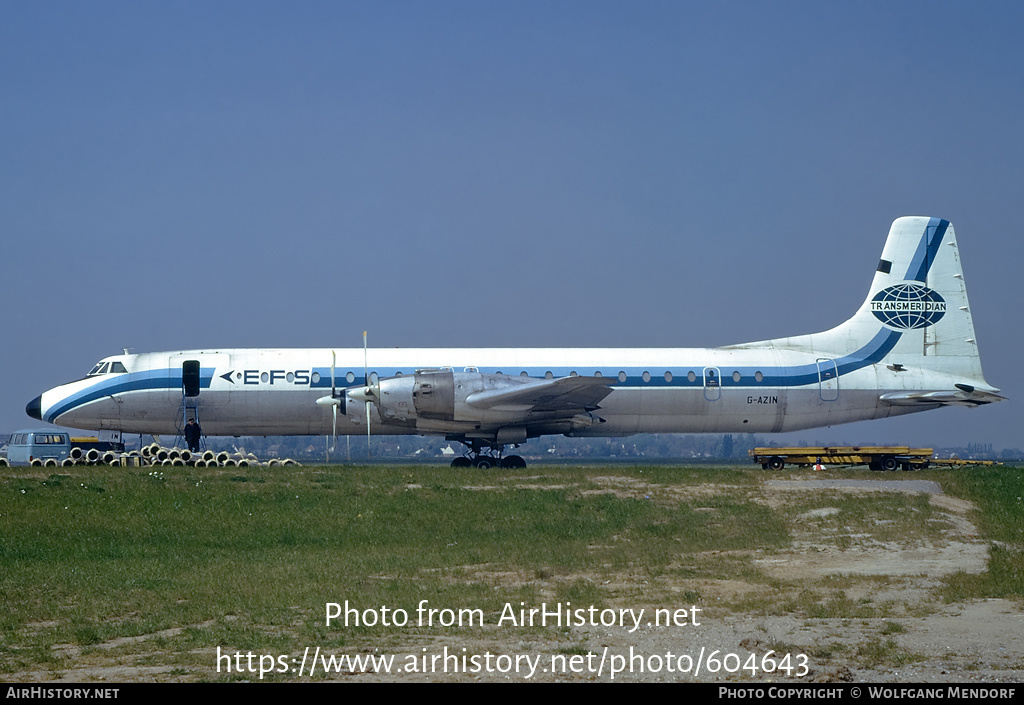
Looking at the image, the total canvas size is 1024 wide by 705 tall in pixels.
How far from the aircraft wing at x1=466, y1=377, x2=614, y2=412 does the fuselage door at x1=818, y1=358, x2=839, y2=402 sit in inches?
382

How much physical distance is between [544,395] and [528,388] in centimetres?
82

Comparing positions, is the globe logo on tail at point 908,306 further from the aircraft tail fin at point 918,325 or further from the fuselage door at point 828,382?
the fuselage door at point 828,382

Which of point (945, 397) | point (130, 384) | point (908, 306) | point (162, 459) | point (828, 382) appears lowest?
point (162, 459)

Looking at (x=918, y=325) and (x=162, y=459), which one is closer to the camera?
(x=162, y=459)

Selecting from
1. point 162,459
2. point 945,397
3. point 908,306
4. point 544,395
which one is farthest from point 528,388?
point 908,306

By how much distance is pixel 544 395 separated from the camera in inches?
1331

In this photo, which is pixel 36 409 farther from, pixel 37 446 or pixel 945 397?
pixel 945 397

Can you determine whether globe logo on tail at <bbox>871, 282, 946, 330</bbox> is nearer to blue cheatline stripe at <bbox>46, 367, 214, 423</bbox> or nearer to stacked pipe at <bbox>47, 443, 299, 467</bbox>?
stacked pipe at <bbox>47, 443, 299, 467</bbox>

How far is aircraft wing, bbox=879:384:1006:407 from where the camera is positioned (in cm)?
3875

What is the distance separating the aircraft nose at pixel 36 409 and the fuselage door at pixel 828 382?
30.6 meters

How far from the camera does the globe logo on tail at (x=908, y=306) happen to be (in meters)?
40.3

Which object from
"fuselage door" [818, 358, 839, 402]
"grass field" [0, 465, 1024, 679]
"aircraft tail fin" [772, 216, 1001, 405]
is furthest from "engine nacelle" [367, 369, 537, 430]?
"aircraft tail fin" [772, 216, 1001, 405]

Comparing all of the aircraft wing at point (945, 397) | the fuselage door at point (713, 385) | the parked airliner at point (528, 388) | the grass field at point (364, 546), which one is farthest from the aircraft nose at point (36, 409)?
the aircraft wing at point (945, 397)
